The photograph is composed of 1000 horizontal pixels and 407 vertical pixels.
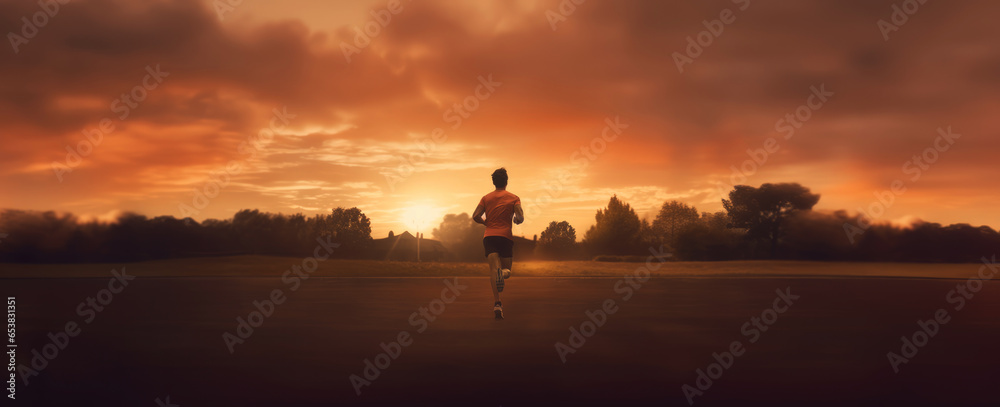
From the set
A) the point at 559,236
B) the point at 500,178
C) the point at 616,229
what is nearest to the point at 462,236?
the point at 616,229

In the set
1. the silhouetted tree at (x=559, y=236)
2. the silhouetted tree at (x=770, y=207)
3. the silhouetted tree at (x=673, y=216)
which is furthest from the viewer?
the silhouetted tree at (x=559, y=236)

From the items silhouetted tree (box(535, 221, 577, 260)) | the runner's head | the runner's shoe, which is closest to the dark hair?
the runner's head

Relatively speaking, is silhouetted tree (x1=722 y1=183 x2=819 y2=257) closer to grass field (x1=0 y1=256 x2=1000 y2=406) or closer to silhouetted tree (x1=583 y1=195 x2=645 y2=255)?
silhouetted tree (x1=583 y1=195 x2=645 y2=255)

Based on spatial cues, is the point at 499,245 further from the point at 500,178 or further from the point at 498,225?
A: the point at 500,178

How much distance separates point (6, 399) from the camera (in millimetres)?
4961

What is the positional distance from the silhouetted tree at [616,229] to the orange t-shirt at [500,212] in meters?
78.1

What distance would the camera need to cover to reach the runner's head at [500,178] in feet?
37.3

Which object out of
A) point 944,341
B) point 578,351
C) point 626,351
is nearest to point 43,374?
point 578,351

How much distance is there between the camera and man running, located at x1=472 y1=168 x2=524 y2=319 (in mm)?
10984

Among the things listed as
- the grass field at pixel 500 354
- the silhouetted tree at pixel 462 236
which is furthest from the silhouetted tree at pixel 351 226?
→ the grass field at pixel 500 354

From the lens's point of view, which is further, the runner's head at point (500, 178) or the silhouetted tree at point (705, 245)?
the silhouetted tree at point (705, 245)

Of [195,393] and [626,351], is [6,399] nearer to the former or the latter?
[195,393]

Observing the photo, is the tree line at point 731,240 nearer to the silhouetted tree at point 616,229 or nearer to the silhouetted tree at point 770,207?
the silhouetted tree at point 770,207

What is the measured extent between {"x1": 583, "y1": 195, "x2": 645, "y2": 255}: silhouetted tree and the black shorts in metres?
78.0
